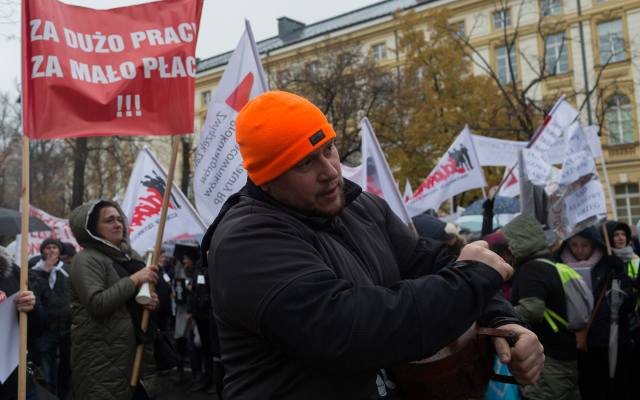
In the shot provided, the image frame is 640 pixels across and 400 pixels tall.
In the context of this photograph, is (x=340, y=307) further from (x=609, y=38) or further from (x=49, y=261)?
(x=609, y=38)

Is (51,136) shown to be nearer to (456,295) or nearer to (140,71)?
(140,71)

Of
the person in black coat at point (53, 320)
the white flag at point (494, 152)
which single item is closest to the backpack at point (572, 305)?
the person in black coat at point (53, 320)

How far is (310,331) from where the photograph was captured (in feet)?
4.57

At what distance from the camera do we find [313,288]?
4.68 ft

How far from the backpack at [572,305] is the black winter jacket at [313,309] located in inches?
113

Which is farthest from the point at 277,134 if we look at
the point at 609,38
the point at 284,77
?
the point at 609,38

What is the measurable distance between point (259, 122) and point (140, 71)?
8.07ft

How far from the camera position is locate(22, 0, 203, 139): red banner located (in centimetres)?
357

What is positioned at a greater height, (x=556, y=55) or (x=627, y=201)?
(x=556, y=55)

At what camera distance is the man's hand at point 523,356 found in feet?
4.99

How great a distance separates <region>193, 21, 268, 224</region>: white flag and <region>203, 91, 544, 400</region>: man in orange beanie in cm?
246

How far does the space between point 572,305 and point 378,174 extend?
221cm

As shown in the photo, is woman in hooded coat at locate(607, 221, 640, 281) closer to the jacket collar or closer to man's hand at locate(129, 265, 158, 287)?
man's hand at locate(129, 265, 158, 287)

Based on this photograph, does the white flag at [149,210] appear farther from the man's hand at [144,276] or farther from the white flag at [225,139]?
the man's hand at [144,276]
